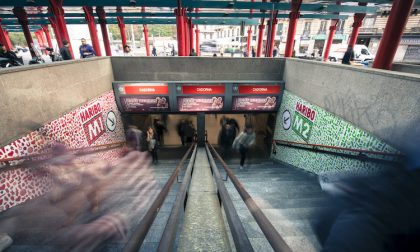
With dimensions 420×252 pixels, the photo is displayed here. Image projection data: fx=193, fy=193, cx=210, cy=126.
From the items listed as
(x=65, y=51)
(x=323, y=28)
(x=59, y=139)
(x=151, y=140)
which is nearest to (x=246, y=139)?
(x=151, y=140)

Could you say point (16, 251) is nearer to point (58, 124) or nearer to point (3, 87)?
point (3, 87)

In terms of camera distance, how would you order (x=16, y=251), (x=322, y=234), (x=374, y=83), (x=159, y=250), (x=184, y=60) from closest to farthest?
1. (x=159, y=250)
2. (x=322, y=234)
3. (x=16, y=251)
4. (x=374, y=83)
5. (x=184, y=60)

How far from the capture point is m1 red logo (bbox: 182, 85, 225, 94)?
6879mm

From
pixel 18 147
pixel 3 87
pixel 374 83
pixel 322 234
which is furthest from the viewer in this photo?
pixel 374 83

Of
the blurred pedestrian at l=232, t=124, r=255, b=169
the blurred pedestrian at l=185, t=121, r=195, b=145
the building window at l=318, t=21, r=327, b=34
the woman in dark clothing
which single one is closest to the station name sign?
the blurred pedestrian at l=232, t=124, r=255, b=169

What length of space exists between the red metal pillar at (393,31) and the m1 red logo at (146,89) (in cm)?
590

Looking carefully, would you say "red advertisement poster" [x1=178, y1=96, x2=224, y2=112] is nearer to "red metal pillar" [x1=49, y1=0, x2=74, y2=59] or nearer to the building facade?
"red metal pillar" [x1=49, y1=0, x2=74, y2=59]

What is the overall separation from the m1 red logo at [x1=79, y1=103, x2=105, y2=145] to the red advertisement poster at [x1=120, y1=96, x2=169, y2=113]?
1118 millimetres

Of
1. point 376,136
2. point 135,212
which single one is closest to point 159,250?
point 135,212

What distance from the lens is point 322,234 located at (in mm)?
1666

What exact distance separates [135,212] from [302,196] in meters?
3.20

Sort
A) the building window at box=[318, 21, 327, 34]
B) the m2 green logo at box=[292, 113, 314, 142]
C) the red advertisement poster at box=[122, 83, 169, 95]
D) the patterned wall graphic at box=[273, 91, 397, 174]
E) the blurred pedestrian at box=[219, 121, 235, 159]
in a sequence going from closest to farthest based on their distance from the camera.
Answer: the patterned wall graphic at box=[273, 91, 397, 174] → the m2 green logo at box=[292, 113, 314, 142] → the red advertisement poster at box=[122, 83, 169, 95] → the blurred pedestrian at box=[219, 121, 235, 159] → the building window at box=[318, 21, 327, 34]

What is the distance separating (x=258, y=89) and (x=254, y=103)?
1.74 feet

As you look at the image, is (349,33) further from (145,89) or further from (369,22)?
(145,89)
